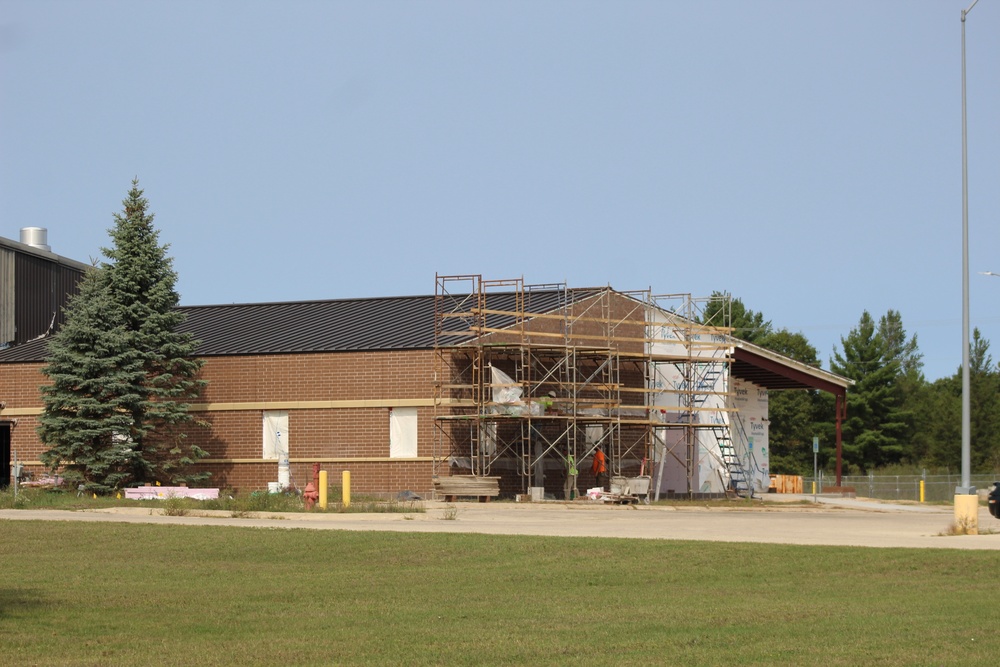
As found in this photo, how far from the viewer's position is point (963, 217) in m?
25.7

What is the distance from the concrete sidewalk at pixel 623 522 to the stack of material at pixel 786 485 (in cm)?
1790

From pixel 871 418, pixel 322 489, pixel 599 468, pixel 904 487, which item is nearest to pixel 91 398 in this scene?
pixel 322 489

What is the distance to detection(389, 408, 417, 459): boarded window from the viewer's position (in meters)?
42.2

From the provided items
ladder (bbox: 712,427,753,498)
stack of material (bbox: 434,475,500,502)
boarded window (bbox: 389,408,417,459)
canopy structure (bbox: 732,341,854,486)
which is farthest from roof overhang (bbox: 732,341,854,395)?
boarded window (bbox: 389,408,417,459)

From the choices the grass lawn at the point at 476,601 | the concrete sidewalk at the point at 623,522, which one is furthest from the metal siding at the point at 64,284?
the grass lawn at the point at 476,601

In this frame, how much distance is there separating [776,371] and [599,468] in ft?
35.9

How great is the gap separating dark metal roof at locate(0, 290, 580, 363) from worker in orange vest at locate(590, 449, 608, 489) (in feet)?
17.1

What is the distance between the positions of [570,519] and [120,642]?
62.9 feet

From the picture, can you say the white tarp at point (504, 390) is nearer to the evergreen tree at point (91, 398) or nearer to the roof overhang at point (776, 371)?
the roof overhang at point (776, 371)

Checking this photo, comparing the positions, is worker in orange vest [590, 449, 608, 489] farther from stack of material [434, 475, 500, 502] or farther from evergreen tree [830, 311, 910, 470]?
evergreen tree [830, 311, 910, 470]

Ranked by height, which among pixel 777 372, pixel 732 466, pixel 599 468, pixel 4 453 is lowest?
pixel 732 466

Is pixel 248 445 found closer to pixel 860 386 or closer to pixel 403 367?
pixel 403 367

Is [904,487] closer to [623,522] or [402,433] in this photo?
[402,433]

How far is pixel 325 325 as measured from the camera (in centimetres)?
4762
